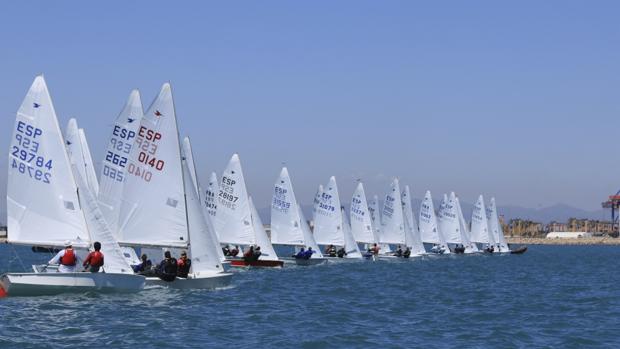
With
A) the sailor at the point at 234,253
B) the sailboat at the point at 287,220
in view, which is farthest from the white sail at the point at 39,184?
the sailboat at the point at 287,220

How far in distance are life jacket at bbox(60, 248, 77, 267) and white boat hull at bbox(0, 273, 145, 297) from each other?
554mm

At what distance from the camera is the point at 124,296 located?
3055 centimetres

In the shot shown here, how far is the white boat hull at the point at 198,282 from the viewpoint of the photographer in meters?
Result: 32.8

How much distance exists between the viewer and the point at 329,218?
218 feet

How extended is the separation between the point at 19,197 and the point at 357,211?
4642cm

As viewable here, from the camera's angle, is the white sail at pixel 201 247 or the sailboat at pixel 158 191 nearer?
the sailboat at pixel 158 191

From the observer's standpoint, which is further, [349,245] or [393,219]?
A: [393,219]

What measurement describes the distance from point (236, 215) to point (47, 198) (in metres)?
23.8

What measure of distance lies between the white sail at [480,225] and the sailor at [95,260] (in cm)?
7311

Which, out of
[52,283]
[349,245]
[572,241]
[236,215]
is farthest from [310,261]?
[572,241]

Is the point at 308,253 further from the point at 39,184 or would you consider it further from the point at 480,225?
the point at 480,225

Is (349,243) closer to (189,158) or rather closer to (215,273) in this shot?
(189,158)

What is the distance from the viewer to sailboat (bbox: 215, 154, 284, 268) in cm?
5338

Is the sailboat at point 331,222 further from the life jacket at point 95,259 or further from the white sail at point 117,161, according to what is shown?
the life jacket at point 95,259
